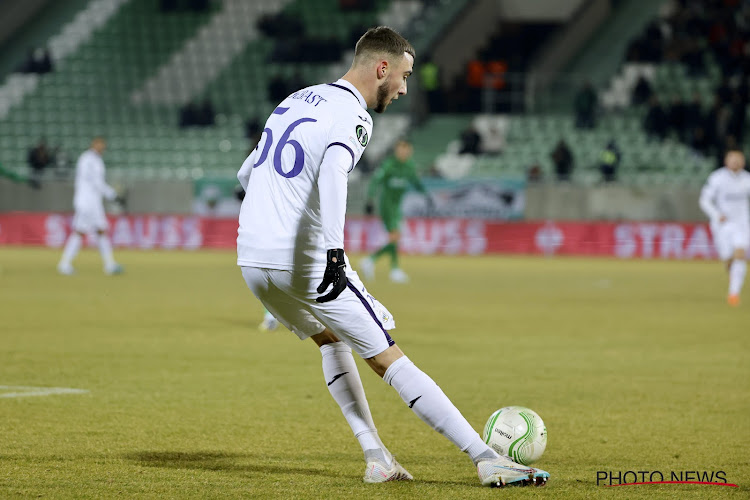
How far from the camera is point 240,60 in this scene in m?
40.0

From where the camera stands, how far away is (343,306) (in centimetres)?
536

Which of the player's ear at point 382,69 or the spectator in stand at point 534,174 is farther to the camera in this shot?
the spectator in stand at point 534,174

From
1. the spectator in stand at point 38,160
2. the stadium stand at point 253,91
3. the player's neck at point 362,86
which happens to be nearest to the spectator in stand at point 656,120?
the stadium stand at point 253,91

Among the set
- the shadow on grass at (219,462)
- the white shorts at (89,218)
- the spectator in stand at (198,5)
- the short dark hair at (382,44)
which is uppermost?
the spectator in stand at (198,5)

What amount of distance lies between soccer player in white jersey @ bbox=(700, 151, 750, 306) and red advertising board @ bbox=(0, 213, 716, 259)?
11.1 metres

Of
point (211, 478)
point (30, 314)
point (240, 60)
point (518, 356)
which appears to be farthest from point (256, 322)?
point (240, 60)

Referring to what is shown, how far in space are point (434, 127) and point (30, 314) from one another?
23714 millimetres

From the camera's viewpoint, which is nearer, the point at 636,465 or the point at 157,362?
the point at 636,465

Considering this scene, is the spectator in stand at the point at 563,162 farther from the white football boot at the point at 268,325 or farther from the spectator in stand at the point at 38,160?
the white football boot at the point at 268,325

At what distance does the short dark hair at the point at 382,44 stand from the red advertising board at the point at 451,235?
2365 centimetres

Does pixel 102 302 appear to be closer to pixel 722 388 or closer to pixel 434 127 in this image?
pixel 722 388

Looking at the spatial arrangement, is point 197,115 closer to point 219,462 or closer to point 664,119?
point 664,119

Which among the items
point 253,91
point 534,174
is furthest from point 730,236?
point 253,91

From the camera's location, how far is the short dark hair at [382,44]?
5570mm
